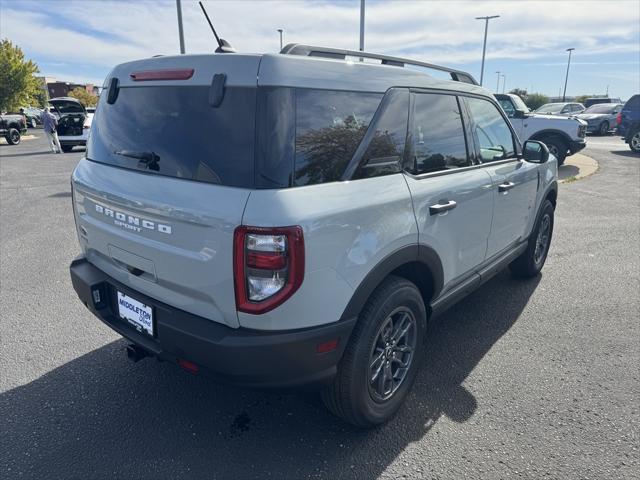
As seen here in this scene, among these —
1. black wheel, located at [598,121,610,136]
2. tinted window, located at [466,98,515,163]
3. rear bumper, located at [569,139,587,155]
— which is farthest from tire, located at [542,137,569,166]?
black wheel, located at [598,121,610,136]

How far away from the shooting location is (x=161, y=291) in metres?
2.24

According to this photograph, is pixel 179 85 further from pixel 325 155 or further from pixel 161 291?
pixel 161 291

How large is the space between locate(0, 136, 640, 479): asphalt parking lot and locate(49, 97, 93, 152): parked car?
49.1 feet

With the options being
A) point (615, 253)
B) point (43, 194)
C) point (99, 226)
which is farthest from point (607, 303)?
point (43, 194)

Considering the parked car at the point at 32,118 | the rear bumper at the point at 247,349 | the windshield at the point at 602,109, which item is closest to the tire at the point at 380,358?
the rear bumper at the point at 247,349

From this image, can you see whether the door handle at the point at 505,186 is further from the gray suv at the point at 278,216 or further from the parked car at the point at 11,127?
the parked car at the point at 11,127

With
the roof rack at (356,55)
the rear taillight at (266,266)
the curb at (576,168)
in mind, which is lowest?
the curb at (576,168)

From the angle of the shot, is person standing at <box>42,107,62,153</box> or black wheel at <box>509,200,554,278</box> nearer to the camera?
black wheel at <box>509,200,554,278</box>

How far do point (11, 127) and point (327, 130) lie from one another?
918 inches

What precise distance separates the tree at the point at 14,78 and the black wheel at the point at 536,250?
31714 mm

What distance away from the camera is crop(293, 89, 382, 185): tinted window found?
6.56 ft

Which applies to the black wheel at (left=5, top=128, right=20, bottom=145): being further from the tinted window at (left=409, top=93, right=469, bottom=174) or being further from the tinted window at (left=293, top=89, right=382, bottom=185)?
the tinted window at (left=293, top=89, right=382, bottom=185)

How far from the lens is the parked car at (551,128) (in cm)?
1192

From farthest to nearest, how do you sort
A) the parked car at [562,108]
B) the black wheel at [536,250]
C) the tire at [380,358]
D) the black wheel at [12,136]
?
the parked car at [562,108] < the black wheel at [12,136] < the black wheel at [536,250] < the tire at [380,358]
